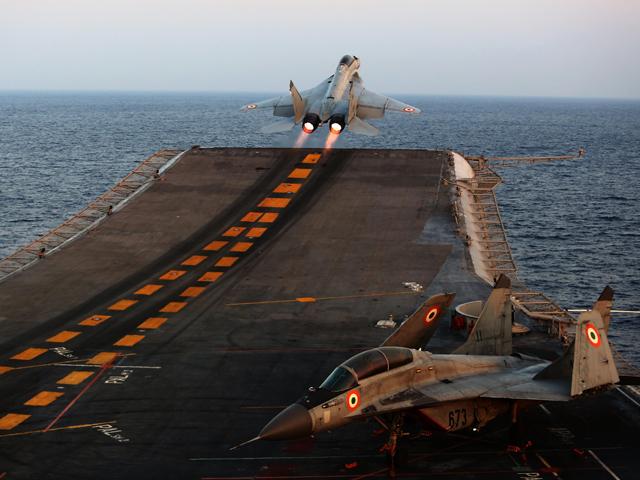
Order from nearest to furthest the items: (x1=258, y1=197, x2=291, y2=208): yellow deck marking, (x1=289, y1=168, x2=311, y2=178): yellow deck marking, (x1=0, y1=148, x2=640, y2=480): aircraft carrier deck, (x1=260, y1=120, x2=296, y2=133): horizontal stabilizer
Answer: (x1=0, y1=148, x2=640, y2=480): aircraft carrier deck
(x1=258, y1=197, x2=291, y2=208): yellow deck marking
(x1=260, y1=120, x2=296, y2=133): horizontal stabilizer
(x1=289, y1=168, x2=311, y2=178): yellow deck marking

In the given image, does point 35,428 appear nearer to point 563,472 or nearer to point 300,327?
point 300,327

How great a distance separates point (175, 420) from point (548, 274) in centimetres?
4646

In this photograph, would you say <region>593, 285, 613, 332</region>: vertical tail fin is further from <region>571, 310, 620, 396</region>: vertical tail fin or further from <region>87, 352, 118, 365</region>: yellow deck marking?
<region>87, 352, 118, 365</region>: yellow deck marking

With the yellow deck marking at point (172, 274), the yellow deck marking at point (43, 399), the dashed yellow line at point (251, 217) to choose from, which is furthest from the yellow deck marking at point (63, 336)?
the dashed yellow line at point (251, 217)

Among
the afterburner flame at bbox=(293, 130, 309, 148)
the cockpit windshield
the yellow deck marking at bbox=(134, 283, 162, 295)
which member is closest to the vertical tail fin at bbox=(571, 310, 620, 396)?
the cockpit windshield

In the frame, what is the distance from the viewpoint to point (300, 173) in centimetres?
6750

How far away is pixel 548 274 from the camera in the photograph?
69250 millimetres

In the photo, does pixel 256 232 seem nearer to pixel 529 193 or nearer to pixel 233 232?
pixel 233 232

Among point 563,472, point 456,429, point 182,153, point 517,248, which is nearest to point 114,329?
point 456,429

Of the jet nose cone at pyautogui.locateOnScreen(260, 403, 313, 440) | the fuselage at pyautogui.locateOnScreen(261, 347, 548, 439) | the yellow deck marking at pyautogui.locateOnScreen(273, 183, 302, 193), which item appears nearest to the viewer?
the jet nose cone at pyautogui.locateOnScreen(260, 403, 313, 440)

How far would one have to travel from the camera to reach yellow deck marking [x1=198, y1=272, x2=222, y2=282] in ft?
153

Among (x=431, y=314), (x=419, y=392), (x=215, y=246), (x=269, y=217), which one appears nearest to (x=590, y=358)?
(x=431, y=314)

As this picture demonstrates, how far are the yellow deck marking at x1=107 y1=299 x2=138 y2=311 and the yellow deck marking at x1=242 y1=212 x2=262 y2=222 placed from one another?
1565 centimetres

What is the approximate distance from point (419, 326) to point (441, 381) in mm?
2854
